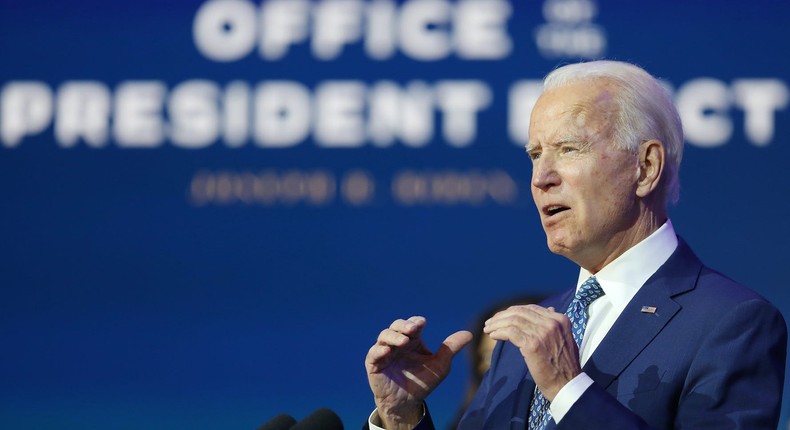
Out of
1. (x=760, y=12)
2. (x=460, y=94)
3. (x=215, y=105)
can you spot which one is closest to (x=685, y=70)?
(x=760, y=12)

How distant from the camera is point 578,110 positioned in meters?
1.86

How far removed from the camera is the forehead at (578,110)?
1.85 meters

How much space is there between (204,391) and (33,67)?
1628 millimetres

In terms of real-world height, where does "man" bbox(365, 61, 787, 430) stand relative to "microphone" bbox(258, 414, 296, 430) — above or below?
above

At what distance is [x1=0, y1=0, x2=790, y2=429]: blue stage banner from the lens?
14.6 feet

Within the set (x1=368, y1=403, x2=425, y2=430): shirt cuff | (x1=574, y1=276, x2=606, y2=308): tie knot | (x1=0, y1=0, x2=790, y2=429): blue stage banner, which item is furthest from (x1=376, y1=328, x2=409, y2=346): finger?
(x1=0, y1=0, x2=790, y2=429): blue stage banner

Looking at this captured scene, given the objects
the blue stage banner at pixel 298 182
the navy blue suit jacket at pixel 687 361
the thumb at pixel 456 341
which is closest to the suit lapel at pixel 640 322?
the navy blue suit jacket at pixel 687 361

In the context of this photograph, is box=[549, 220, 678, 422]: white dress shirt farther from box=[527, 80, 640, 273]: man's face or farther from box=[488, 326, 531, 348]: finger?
box=[488, 326, 531, 348]: finger

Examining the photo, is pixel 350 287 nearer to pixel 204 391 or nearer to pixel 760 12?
pixel 204 391

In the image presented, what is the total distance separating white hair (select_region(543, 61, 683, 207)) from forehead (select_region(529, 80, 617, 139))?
0.01m

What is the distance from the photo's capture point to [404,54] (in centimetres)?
458

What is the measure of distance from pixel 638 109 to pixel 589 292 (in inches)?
13.1

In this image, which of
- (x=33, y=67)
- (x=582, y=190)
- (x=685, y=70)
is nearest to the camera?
(x=582, y=190)

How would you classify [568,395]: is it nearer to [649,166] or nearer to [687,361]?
[687,361]
